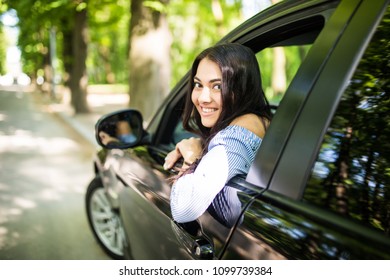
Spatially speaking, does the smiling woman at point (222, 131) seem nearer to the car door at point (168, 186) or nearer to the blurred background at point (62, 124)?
the car door at point (168, 186)

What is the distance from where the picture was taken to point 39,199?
4234mm

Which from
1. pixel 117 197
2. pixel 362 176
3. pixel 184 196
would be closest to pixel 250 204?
pixel 184 196

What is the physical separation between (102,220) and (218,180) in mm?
2089

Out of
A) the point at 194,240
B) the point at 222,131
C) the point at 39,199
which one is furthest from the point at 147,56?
the point at 194,240

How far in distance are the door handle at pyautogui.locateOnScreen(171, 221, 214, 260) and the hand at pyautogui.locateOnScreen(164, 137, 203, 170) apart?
28cm

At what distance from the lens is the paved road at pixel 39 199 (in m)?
3.05

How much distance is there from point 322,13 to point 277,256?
85 cm

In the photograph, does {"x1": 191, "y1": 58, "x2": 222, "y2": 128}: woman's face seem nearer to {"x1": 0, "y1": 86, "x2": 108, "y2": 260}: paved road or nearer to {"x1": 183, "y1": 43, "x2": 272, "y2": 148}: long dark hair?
{"x1": 183, "y1": 43, "x2": 272, "y2": 148}: long dark hair

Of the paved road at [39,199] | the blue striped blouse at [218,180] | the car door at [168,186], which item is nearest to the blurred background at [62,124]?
the paved road at [39,199]

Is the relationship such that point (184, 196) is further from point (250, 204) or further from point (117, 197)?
point (117, 197)

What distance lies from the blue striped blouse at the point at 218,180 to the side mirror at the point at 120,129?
98 centimetres

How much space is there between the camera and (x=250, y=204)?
123cm

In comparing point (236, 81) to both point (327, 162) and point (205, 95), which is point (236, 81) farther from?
point (327, 162)

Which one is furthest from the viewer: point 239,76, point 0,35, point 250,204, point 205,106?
point 0,35
